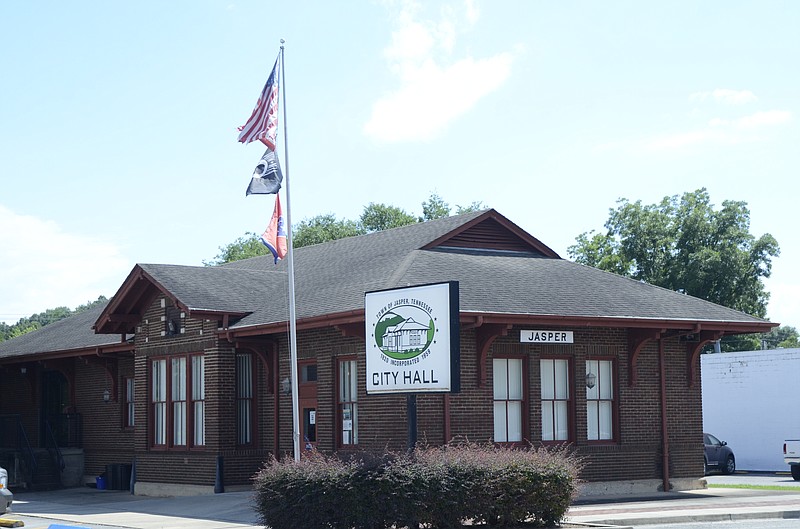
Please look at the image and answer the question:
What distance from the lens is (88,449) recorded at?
33406 millimetres

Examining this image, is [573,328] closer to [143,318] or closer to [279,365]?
[279,365]

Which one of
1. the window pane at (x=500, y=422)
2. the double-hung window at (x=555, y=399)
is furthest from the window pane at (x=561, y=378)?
the window pane at (x=500, y=422)

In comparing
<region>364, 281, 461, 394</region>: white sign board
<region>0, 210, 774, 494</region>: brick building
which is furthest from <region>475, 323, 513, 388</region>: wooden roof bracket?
<region>364, 281, 461, 394</region>: white sign board

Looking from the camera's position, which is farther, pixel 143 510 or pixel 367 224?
pixel 367 224

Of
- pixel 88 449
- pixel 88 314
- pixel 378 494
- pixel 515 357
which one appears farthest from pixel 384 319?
pixel 88 314

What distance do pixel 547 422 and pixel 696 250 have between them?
1569 inches

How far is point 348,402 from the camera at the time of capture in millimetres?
23469

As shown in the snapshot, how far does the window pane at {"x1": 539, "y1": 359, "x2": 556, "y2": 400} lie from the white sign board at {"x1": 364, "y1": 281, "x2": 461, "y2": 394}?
5863 mm

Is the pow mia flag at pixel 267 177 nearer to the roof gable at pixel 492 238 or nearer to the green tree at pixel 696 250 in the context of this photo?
the roof gable at pixel 492 238

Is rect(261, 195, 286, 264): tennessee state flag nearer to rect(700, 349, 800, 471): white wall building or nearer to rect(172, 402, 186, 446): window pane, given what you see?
rect(172, 402, 186, 446): window pane

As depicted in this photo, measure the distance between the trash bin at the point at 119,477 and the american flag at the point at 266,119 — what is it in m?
12.1

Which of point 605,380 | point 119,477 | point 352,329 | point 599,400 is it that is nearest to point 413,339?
point 352,329

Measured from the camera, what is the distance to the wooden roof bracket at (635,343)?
79.3 feet

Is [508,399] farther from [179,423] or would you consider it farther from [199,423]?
[179,423]
